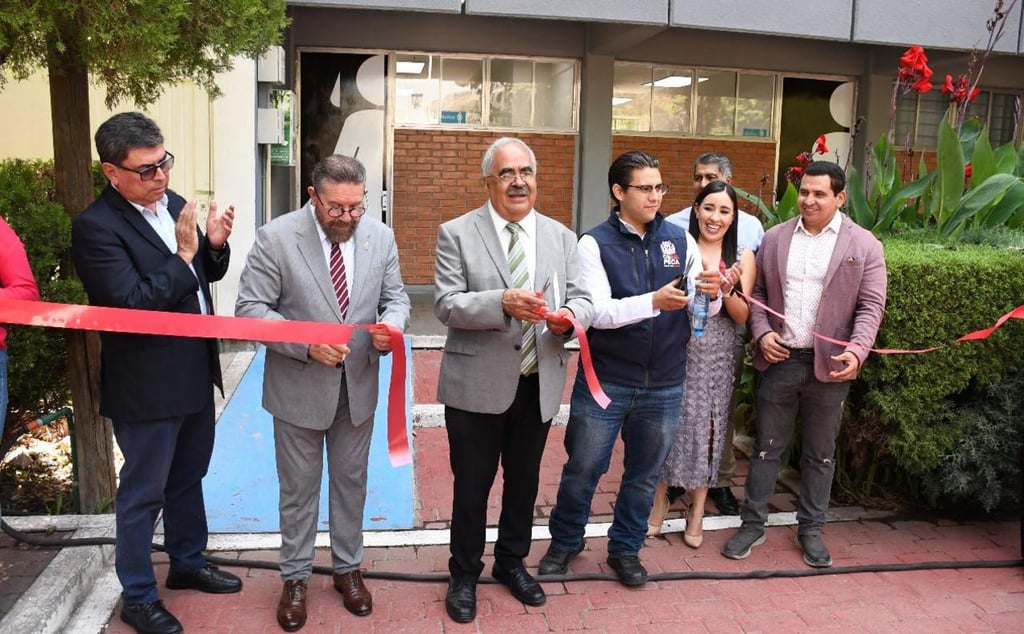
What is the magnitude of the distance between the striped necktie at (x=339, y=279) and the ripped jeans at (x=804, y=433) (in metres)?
2.28

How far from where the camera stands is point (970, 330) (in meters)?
4.73

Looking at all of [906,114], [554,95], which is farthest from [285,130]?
[906,114]

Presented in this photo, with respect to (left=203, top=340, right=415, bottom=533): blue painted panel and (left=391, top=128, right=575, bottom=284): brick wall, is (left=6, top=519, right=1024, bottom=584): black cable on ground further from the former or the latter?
(left=391, top=128, right=575, bottom=284): brick wall

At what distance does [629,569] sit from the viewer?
4.18 meters

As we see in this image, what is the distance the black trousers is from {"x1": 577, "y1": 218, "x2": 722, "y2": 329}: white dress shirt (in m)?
0.43

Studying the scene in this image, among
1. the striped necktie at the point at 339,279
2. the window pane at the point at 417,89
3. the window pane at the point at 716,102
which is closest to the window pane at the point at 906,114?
the window pane at the point at 716,102

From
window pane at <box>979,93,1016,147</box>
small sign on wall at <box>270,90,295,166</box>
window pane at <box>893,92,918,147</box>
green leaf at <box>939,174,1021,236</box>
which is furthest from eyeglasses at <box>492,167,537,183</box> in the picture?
window pane at <box>979,93,1016,147</box>

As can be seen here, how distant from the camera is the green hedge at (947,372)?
4652 mm

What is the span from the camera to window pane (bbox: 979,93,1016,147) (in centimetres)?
1323

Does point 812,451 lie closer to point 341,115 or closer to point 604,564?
point 604,564

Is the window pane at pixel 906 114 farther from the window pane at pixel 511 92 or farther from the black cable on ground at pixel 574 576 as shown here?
the black cable on ground at pixel 574 576

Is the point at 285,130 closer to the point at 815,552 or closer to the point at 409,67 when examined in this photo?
the point at 409,67

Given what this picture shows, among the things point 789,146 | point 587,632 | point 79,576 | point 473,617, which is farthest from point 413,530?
point 789,146

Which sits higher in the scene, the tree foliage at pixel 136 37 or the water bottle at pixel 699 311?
the tree foliage at pixel 136 37
